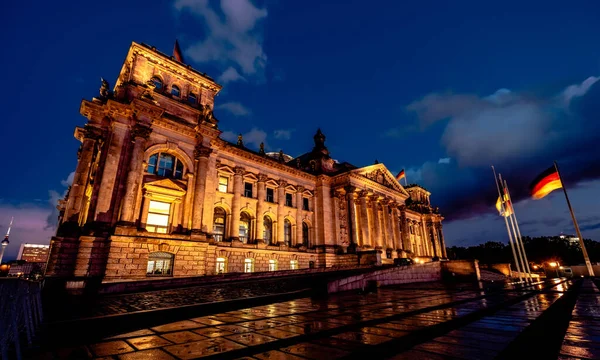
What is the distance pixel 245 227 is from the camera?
31.3 metres

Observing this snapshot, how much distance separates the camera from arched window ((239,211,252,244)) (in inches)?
1208

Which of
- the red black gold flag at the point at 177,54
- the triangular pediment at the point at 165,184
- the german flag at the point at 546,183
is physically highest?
the red black gold flag at the point at 177,54

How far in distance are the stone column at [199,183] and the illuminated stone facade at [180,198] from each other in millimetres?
89

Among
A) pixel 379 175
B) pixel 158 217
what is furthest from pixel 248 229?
pixel 379 175

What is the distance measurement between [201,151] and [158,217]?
6875 mm

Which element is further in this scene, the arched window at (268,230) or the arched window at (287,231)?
the arched window at (287,231)

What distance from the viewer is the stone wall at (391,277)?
49.2 ft

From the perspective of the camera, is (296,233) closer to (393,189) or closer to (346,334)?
(393,189)

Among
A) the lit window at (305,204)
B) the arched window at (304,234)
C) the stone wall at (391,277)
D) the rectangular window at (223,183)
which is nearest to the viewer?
the stone wall at (391,277)

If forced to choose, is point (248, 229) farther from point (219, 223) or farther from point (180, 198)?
point (180, 198)

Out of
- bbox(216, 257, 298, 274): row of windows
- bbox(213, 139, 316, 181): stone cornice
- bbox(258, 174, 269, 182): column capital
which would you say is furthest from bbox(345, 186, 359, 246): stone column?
bbox(258, 174, 269, 182): column capital

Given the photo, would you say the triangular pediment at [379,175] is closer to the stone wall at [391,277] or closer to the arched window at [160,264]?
the stone wall at [391,277]

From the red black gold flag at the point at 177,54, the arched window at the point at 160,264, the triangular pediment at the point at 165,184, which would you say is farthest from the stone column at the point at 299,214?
the red black gold flag at the point at 177,54

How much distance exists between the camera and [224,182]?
30.0 metres
